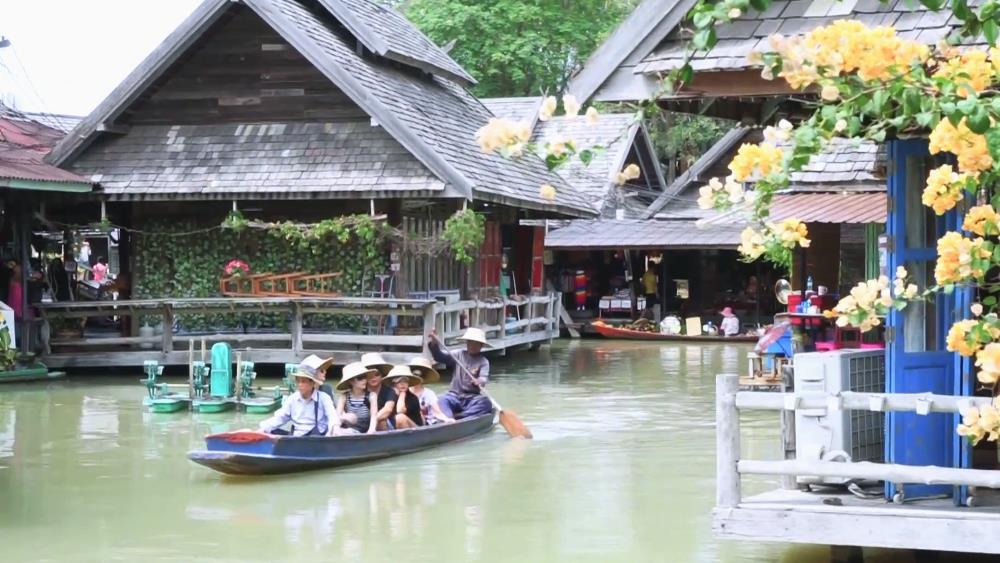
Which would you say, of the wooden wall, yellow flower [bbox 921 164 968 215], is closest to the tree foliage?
the wooden wall

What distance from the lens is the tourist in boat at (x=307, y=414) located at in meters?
12.9

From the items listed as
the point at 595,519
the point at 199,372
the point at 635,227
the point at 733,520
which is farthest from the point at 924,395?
the point at 635,227

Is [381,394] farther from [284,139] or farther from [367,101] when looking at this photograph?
[284,139]

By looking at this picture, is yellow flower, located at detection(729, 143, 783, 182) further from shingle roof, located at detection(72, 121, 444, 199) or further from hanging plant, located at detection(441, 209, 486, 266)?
hanging plant, located at detection(441, 209, 486, 266)

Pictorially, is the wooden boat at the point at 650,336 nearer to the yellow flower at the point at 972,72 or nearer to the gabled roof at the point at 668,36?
the gabled roof at the point at 668,36

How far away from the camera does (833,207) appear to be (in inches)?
709

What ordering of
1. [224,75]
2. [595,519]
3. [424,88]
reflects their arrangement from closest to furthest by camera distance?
[595,519], [224,75], [424,88]

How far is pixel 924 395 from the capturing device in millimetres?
7004

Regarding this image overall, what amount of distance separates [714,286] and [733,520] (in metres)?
26.5

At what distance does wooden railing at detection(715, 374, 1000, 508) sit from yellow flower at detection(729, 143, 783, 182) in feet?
7.45

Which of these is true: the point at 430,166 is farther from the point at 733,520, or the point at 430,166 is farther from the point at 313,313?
the point at 733,520

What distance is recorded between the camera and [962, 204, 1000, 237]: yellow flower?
487 centimetres

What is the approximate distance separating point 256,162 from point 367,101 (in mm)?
2210

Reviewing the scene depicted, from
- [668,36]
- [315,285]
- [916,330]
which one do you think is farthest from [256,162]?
[916,330]
